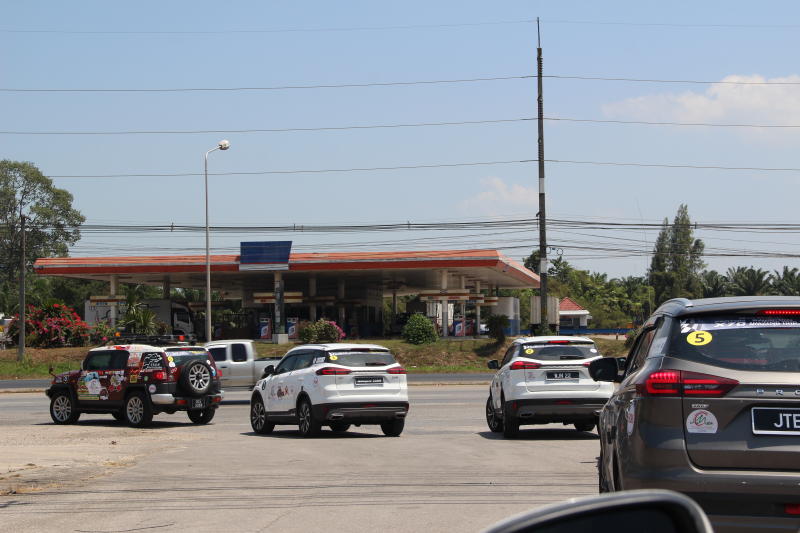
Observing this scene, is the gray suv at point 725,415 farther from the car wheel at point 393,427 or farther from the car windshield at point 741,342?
the car wheel at point 393,427

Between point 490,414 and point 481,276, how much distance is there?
49.9 m

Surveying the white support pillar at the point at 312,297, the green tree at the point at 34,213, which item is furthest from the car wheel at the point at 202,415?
the green tree at the point at 34,213

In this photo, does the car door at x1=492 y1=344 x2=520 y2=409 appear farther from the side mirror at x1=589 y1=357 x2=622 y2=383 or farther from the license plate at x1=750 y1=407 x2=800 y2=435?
the license plate at x1=750 y1=407 x2=800 y2=435

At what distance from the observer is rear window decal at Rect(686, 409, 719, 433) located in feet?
22.0

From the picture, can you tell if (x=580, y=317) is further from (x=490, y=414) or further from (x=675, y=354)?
(x=675, y=354)

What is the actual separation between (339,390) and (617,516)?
53.2 feet

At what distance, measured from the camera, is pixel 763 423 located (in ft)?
21.9

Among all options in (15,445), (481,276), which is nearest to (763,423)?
(15,445)

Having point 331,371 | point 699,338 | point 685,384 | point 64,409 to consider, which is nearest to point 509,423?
point 331,371

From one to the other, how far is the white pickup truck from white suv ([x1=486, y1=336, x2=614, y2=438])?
1320 centimetres

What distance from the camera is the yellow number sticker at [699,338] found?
7.00 m

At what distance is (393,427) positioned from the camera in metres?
19.5

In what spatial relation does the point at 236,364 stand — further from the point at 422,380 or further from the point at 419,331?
the point at 419,331

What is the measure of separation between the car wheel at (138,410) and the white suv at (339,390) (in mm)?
3307
